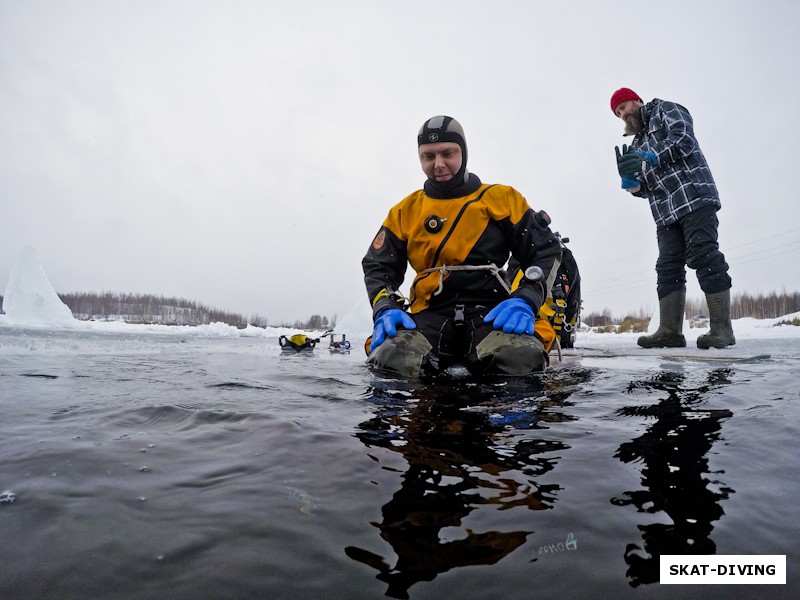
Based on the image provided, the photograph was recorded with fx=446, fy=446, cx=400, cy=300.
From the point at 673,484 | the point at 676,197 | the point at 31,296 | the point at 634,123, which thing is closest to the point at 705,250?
the point at 676,197

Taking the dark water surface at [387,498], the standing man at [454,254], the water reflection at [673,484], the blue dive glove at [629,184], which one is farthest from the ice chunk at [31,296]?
the water reflection at [673,484]

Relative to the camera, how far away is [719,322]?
4.27 m

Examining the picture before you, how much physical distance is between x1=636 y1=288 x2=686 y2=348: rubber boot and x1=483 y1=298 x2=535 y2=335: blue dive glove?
2826 millimetres

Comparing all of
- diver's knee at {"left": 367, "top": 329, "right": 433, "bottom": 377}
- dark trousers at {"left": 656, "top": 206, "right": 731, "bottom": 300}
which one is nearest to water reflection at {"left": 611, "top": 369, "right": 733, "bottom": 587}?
diver's knee at {"left": 367, "top": 329, "right": 433, "bottom": 377}

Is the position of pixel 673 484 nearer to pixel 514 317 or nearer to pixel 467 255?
pixel 514 317

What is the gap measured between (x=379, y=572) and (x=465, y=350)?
2.40m

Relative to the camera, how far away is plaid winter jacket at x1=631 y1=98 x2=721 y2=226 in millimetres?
4160

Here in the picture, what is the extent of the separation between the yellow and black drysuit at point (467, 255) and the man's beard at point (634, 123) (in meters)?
2.47

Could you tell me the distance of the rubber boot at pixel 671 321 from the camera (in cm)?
471

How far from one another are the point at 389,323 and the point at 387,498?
1.96 m

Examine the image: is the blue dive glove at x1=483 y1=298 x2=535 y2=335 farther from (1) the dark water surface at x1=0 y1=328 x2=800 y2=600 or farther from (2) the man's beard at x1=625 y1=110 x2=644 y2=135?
(2) the man's beard at x1=625 y1=110 x2=644 y2=135

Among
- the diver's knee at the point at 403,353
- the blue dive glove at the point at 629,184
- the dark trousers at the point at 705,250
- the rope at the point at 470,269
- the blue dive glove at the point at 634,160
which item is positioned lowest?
the diver's knee at the point at 403,353

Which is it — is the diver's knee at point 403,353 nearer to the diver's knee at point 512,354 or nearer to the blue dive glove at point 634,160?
the diver's knee at point 512,354

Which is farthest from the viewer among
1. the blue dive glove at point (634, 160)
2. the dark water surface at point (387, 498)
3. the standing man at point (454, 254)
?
the blue dive glove at point (634, 160)
